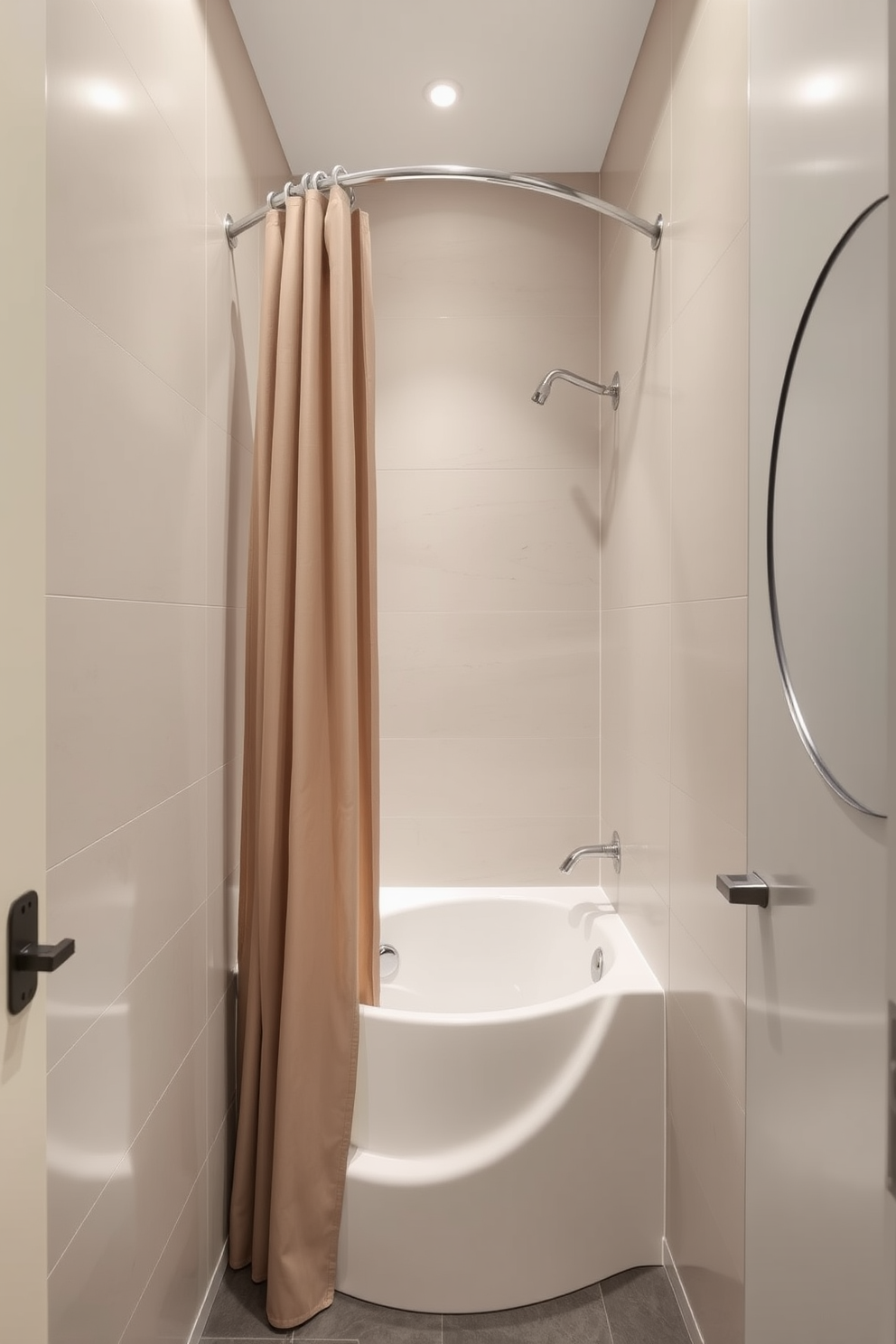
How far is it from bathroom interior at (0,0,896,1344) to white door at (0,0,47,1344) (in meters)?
0.07

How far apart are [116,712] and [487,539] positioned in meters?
1.48

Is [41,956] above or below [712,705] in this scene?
below

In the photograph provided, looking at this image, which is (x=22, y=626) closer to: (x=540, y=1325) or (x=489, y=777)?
(x=540, y=1325)

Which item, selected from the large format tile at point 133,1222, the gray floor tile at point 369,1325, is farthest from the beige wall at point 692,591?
the large format tile at point 133,1222

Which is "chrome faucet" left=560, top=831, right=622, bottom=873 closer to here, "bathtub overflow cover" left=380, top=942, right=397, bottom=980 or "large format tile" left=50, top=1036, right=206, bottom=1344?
"bathtub overflow cover" left=380, top=942, right=397, bottom=980

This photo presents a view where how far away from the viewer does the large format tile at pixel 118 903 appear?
0.95 metres

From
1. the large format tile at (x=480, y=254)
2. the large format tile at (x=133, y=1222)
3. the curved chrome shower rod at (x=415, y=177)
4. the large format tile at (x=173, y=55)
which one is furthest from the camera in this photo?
the large format tile at (x=480, y=254)

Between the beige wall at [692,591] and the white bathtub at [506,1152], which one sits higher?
the beige wall at [692,591]

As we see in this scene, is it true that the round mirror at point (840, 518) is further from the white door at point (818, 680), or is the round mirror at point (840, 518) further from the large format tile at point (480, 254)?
the large format tile at point (480, 254)

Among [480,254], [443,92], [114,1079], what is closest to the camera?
[114,1079]

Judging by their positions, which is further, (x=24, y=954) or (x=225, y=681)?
(x=225, y=681)

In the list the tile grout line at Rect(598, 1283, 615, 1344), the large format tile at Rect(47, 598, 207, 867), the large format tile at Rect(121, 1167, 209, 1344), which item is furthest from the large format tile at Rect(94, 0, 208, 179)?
the tile grout line at Rect(598, 1283, 615, 1344)

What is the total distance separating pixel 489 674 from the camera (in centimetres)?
241

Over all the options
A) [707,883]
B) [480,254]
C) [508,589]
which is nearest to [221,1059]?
[707,883]
